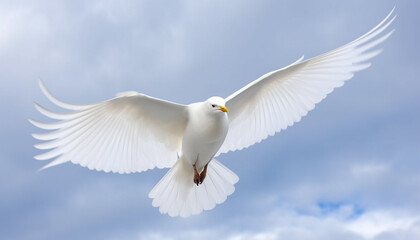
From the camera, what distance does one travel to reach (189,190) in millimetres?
8672

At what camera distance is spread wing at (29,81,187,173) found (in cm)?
747

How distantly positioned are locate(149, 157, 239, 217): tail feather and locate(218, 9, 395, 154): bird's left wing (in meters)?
0.49

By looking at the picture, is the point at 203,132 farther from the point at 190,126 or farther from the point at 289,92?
the point at 289,92

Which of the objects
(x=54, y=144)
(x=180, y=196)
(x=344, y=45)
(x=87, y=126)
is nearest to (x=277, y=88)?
(x=344, y=45)

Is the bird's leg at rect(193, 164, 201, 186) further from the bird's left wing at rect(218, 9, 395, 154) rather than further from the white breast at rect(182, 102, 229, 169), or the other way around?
the bird's left wing at rect(218, 9, 395, 154)

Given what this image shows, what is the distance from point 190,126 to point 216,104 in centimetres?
65

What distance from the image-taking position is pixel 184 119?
314 inches

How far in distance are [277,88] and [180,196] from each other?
243 cm

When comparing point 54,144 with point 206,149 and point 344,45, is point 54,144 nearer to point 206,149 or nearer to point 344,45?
point 206,149

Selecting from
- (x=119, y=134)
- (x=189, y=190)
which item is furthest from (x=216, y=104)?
(x=189, y=190)

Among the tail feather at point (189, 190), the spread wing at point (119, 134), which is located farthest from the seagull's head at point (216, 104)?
the tail feather at point (189, 190)

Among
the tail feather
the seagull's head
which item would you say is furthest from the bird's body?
the tail feather

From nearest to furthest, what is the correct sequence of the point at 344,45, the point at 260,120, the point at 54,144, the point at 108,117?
the point at 54,144 < the point at 108,117 < the point at 344,45 < the point at 260,120

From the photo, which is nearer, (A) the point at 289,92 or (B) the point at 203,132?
(B) the point at 203,132
